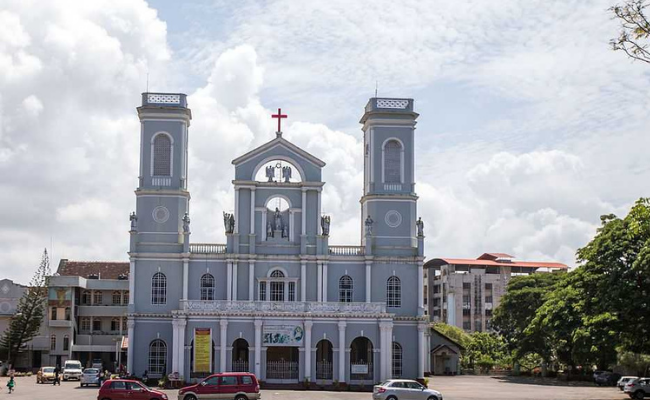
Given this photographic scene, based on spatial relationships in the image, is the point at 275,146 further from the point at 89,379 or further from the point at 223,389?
the point at 223,389

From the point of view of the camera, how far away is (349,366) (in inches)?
2160

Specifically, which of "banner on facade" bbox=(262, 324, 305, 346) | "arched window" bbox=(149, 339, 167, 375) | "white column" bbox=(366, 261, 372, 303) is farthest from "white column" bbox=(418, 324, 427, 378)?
"arched window" bbox=(149, 339, 167, 375)

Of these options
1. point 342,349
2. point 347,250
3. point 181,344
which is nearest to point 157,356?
point 181,344

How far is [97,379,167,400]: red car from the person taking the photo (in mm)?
36062

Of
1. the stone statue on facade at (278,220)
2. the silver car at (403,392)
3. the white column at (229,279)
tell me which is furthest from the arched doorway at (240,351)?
the silver car at (403,392)

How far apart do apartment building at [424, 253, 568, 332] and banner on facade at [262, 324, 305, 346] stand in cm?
5157

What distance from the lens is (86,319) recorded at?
73.8 meters

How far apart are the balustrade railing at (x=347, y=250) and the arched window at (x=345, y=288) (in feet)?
4.78

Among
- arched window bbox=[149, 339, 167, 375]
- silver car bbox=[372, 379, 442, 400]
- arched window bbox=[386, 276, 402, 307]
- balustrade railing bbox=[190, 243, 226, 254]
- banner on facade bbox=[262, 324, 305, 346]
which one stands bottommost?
silver car bbox=[372, 379, 442, 400]

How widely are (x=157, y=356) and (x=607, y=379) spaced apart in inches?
1136

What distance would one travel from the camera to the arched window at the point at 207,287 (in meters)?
57.2

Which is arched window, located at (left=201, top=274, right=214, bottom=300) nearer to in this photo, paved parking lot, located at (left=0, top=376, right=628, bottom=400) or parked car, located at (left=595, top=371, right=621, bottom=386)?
paved parking lot, located at (left=0, top=376, right=628, bottom=400)

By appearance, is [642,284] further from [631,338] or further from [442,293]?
[442,293]

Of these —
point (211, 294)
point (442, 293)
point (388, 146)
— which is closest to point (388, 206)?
point (388, 146)
